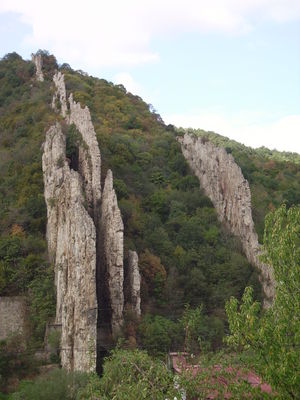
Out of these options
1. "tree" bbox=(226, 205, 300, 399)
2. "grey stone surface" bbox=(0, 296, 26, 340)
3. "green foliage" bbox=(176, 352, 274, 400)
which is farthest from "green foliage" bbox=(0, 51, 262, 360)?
"tree" bbox=(226, 205, 300, 399)

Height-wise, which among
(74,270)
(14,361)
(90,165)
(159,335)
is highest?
(90,165)

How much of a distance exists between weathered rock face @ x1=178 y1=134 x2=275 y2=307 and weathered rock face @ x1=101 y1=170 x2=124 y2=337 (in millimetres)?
9196

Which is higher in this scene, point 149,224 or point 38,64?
point 38,64

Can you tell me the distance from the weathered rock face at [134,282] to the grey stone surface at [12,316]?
537 centimetres

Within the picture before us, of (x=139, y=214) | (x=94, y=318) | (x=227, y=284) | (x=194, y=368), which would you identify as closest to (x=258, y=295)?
(x=227, y=284)

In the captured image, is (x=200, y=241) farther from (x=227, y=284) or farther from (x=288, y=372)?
(x=288, y=372)

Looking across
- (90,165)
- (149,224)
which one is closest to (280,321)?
(90,165)

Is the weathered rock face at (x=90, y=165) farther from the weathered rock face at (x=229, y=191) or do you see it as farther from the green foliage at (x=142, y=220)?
the weathered rock face at (x=229, y=191)

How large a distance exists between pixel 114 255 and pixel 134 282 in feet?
6.27

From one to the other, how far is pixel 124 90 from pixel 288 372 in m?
64.8

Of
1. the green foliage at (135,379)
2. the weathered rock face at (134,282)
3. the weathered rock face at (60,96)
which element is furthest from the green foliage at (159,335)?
the weathered rock face at (60,96)

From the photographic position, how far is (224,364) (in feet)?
47.1

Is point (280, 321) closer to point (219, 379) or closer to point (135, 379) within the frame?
point (219, 379)

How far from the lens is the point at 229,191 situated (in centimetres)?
4188
